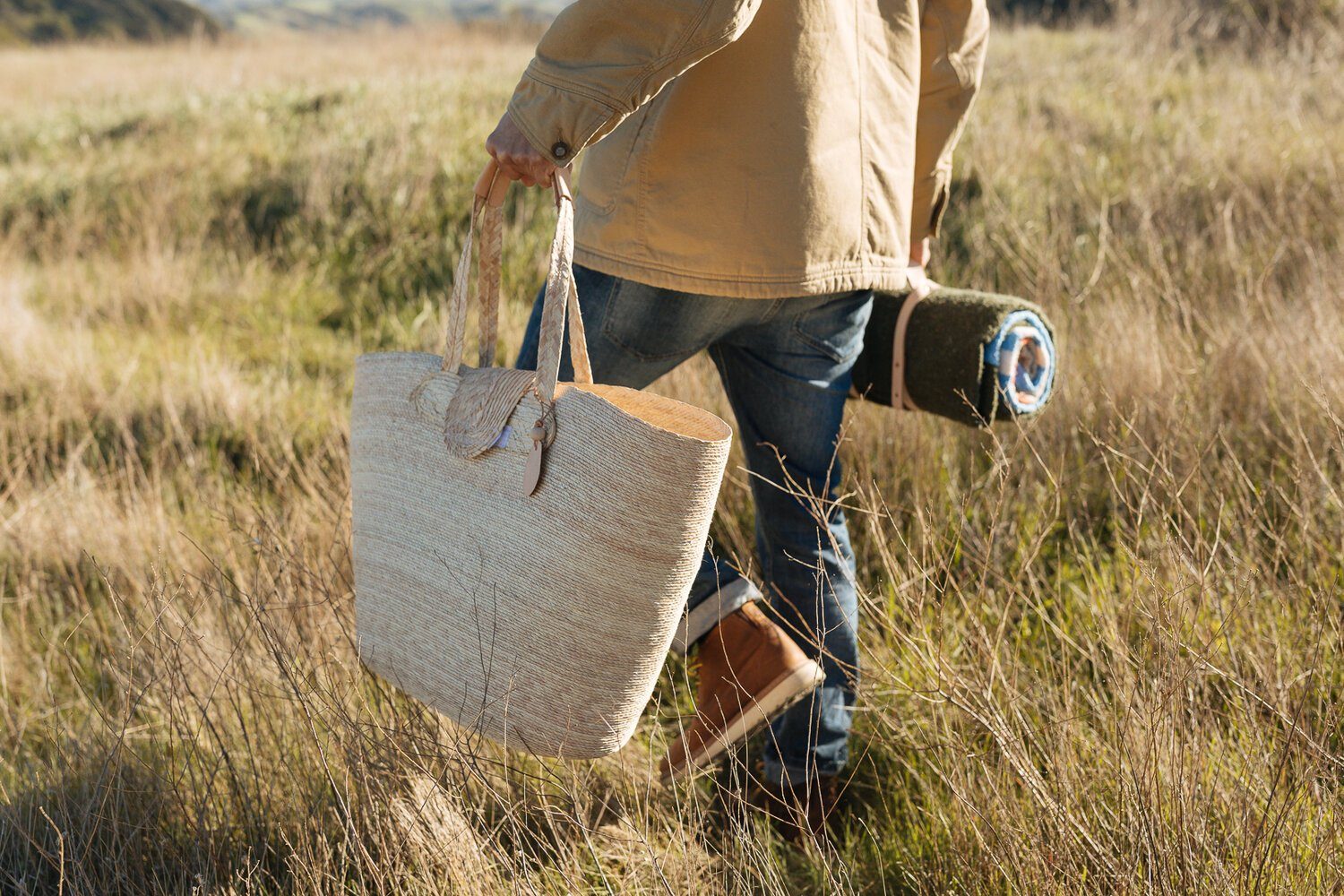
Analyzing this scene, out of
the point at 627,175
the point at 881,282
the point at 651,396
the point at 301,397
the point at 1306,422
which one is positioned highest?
the point at 627,175

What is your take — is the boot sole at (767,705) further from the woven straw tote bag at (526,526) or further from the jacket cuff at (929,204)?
the jacket cuff at (929,204)

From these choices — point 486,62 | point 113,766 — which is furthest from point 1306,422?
point 486,62

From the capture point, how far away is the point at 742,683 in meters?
1.70

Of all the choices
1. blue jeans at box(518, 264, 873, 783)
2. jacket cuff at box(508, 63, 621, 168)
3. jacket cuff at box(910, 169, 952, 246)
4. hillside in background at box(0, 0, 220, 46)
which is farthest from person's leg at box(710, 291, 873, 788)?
hillside in background at box(0, 0, 220, 46)

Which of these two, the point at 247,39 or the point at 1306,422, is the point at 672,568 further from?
the point at 247,39

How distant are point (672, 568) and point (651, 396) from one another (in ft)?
0.83

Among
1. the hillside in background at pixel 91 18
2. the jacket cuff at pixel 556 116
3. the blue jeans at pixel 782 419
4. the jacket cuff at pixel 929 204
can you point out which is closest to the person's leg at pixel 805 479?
the blue jeans at pixel 782 419

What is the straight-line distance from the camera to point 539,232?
16.4 feet

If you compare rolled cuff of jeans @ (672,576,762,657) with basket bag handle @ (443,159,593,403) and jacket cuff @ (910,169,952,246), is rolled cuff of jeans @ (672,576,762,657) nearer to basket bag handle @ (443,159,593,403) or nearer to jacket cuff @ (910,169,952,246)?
basket bag handle @ (443,159,593,403)

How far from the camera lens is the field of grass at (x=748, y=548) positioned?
1514mm

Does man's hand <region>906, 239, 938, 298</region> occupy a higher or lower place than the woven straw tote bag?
higher

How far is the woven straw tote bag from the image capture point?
129cm

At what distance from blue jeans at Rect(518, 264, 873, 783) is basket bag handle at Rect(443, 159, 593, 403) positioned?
12 centimetres

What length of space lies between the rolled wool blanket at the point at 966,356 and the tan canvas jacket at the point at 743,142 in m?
0.22
